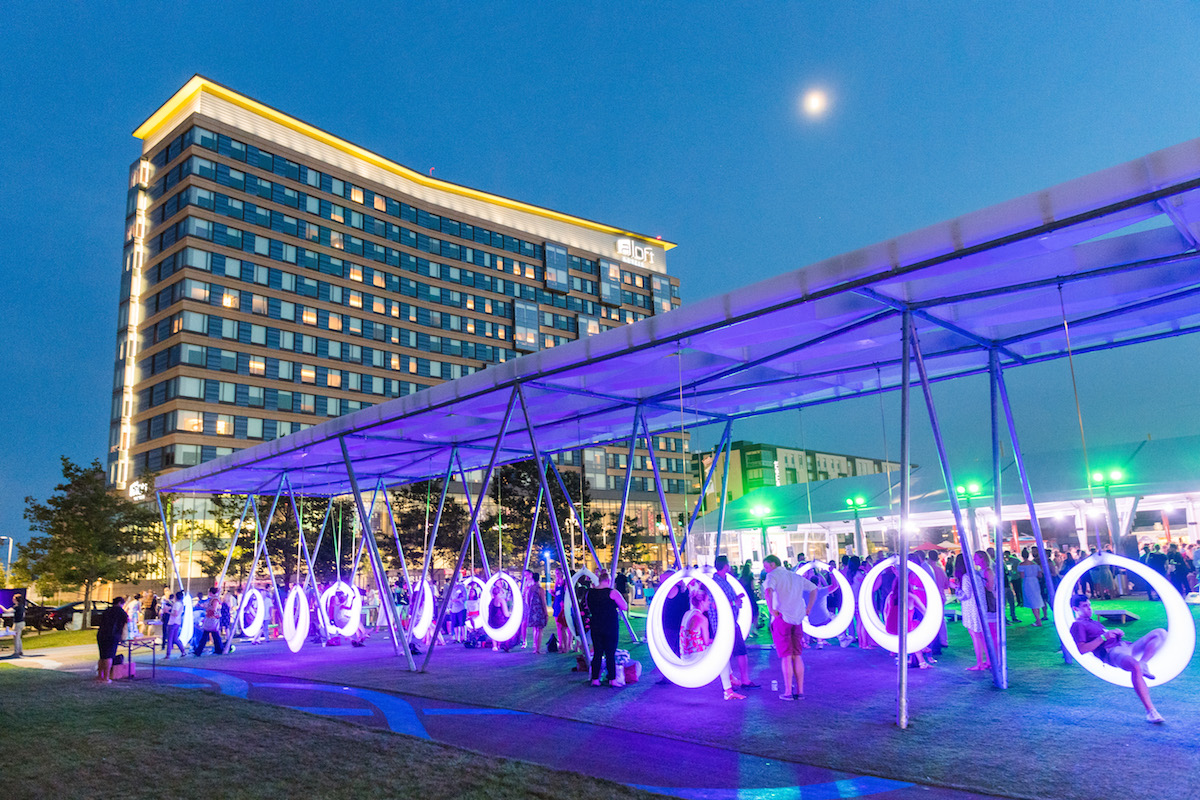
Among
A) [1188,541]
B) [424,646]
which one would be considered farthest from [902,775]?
[1188,541]

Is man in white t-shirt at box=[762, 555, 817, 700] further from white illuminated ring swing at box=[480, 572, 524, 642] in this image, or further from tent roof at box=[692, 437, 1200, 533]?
tent roof at box=[692, 437, 1200, 533]

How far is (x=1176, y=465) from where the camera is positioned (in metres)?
20.9

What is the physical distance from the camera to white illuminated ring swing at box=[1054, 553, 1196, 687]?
731 cm

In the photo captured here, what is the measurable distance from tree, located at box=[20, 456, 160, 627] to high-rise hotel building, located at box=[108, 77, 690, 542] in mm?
24981

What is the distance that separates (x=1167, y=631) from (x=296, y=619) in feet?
57.0

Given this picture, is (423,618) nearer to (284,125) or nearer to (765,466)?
(284,125)

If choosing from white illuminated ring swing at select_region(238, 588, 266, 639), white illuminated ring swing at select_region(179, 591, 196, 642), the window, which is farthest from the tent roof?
the window

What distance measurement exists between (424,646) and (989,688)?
13.8 metres

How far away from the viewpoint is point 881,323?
10414 millimetres

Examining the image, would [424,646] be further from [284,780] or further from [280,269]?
[280,269]

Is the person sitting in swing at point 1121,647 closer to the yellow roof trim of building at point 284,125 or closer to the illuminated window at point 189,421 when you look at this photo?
the illuminated window at point 189,421

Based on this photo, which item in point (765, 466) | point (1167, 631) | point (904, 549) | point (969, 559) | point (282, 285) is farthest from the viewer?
point (765, 466)

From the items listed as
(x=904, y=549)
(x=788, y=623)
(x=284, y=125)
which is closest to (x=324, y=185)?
(x=284, y=125)

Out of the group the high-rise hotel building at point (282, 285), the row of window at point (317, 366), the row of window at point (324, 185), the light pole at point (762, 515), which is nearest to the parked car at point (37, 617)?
the high-rise hotel building at point (282, 285)
